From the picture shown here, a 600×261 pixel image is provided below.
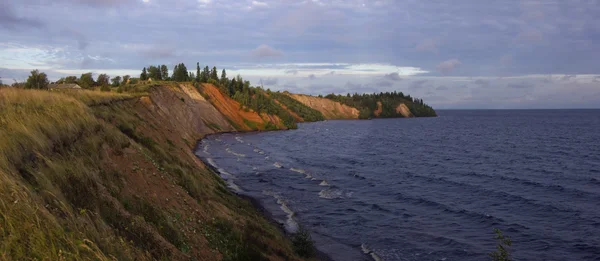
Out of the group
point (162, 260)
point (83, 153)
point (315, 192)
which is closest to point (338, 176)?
point (315, 192)

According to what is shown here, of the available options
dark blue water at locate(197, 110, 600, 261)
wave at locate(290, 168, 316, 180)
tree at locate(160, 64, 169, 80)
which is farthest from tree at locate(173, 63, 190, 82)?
wave at locate(290, 168, 316, 180)

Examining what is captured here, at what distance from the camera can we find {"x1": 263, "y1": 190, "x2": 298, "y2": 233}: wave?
20956 millimetres

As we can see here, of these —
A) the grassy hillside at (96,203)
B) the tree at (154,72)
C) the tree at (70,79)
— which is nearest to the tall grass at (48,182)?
the grassy hillside at (96,203)

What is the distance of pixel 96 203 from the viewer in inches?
392

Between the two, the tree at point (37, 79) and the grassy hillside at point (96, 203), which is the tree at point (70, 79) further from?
the grassy hillside at point (96, 203)

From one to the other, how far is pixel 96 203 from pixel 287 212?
14955 millimetres

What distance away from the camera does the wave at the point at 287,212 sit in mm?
20956

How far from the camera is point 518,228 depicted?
21328 millimetres

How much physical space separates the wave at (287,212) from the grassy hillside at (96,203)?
2222 millimetres

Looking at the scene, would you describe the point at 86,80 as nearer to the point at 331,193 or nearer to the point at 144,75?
the point at 331,193

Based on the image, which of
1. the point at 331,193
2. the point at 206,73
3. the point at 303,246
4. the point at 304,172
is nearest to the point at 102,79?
the point at 304,172

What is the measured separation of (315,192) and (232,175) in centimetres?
861

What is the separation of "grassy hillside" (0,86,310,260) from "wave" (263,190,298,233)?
2.22 metres

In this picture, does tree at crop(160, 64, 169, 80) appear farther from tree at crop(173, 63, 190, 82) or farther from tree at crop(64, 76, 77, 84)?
tree at crop(64, 76, 77, 84)
